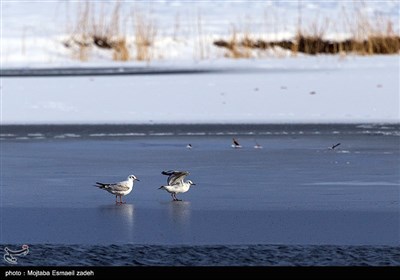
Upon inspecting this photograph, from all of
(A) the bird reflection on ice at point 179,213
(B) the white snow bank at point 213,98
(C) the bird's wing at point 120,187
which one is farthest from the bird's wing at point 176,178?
(B) the white snow bank at point 213,98

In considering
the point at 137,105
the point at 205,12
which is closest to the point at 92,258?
the point at 137,105

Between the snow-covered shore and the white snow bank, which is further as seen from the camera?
the snow-covered shore

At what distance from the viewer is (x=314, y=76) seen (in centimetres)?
1931

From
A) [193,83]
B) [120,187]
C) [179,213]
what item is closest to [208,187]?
[120,187]

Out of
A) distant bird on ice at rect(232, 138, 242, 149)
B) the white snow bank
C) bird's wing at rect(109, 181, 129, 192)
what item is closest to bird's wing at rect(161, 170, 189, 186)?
bird's wing at rect(109, 181, 129, 192)

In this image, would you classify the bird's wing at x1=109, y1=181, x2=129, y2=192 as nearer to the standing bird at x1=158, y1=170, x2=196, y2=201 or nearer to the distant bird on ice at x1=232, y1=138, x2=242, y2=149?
the standing bird at x1=158, y1=170, x2=196, y2=201

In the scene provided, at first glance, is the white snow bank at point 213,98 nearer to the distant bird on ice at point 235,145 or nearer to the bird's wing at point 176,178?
the distant bird on ice at point 235,145

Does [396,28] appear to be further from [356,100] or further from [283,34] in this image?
[356,100]

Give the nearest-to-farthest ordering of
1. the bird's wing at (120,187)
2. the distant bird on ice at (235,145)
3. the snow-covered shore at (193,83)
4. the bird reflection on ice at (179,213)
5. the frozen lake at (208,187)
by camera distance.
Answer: the frozen lake at (208,187) → the bird reflection on ice at (179,213) → the bird's wing at (120,187) → the distant bird on ice at (235,145) → the snow-covered shore at (193,83)

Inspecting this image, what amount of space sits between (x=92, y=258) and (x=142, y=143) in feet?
19.1

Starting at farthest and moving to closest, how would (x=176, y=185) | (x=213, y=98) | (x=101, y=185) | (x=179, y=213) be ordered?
(x=213, y=98) < (x=101, y=185) < (x=176, y=185) < (x=179, y=213)

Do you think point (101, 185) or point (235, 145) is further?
point (235, 145)

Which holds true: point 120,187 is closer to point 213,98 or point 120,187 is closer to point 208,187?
point 208,187

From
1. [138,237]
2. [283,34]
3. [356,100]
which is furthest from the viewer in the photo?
[283,34]
